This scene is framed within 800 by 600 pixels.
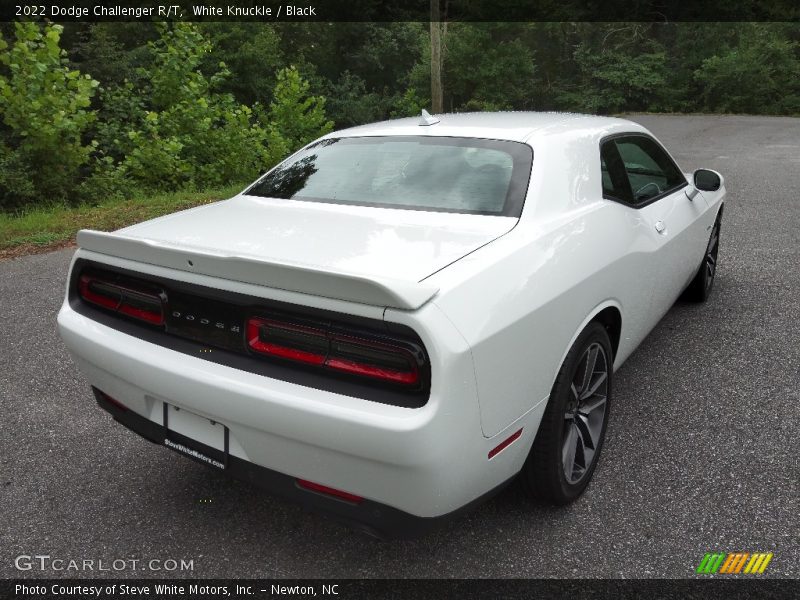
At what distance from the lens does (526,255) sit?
215 cm

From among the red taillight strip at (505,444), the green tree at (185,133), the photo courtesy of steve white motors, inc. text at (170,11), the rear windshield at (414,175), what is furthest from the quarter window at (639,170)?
the photo courtesy of steve white motors, inc. text at (170,11)

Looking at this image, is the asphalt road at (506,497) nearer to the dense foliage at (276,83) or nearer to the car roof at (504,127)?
the car roof at (504,127)

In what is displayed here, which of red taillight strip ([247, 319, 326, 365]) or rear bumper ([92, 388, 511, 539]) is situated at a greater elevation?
red taillight strip ([247, 319, 326, 365])

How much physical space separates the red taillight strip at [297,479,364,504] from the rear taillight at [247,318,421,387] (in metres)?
0.36

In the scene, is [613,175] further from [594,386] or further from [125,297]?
[125,297]

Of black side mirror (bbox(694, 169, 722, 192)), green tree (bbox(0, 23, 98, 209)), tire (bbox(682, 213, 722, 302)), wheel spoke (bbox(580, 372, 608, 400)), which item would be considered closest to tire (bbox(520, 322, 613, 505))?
wheel spoke (bbox(580, 372, 608, 400))

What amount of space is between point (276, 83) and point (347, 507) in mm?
29391

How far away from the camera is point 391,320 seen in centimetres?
169

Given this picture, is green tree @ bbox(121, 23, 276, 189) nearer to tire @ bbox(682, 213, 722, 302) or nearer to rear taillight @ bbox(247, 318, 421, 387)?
tire @ bbox(682, 213, 722, 302)

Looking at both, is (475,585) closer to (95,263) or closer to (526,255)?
(526,255)

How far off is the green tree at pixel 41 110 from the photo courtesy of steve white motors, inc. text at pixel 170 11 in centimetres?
385

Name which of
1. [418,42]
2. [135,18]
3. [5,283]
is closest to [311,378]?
[5,283]

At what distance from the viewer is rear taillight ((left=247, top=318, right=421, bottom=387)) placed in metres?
1.73

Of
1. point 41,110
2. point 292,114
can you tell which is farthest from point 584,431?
point 292,114
